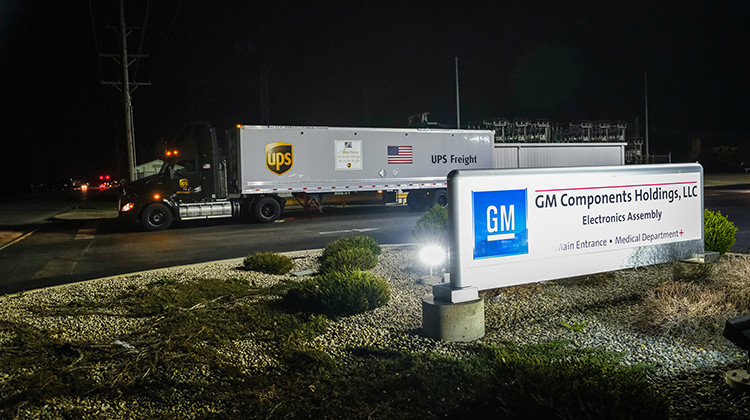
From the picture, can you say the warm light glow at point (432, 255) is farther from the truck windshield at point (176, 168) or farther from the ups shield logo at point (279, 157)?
the truck windshield at point (176, 168)

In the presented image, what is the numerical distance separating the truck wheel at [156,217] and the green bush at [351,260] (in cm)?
1223

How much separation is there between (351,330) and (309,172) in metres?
17.2

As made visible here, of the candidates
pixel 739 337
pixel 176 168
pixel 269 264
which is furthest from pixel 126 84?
pixel 739 337

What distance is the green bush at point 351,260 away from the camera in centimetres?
962

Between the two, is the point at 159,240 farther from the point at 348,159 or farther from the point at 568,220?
the point at 568,220

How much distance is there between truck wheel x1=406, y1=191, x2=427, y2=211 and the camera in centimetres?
2580

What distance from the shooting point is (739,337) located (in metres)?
4.25

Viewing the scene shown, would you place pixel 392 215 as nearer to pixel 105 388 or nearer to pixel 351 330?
pixel 351 330

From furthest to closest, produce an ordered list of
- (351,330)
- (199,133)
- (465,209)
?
(199,133), (351,330), (465,209)

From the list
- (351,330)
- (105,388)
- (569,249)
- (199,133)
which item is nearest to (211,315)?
(351,330)

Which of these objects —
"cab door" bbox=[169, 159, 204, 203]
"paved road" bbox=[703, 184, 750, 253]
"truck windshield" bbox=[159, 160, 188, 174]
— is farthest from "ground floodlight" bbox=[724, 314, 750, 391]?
"truck windshield" bbox=[159, 160, 188, 174]

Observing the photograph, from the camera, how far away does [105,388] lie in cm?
493

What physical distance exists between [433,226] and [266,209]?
12046 mm

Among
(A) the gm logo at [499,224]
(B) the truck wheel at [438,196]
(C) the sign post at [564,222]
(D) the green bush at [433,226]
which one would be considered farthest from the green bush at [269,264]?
(B) the truck wheel at [438,196]
